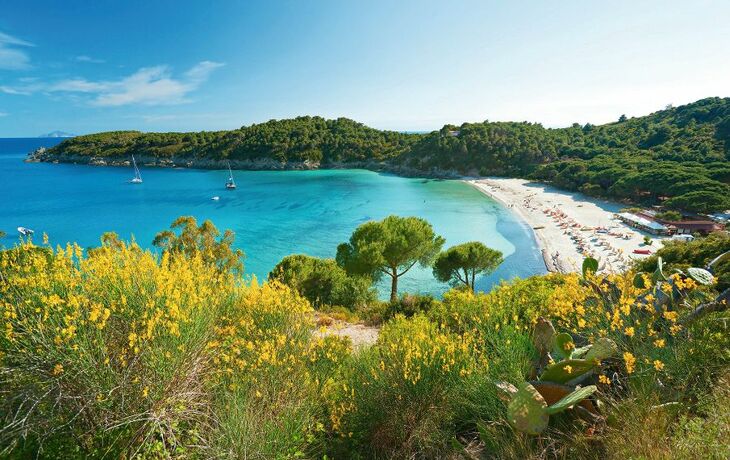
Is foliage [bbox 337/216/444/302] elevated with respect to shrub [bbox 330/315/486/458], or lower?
lower

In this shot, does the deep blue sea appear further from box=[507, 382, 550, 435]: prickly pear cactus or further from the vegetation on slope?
box=[507, 382, 550, 435]: prickly pear cactus

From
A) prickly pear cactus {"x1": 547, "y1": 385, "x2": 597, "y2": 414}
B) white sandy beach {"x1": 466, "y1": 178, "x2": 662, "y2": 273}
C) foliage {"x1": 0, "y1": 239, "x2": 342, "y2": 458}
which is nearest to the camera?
prickly pear cactus {"x1": 547, "y1": 385, "x2": 597, "y2": 414}

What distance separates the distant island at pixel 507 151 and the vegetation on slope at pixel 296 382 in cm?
5311

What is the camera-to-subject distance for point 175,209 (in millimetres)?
58562

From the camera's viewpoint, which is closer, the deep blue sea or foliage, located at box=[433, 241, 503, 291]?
foliage, located at box=[433, 241, 503, 291]

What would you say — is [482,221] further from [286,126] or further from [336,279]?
[286,126]

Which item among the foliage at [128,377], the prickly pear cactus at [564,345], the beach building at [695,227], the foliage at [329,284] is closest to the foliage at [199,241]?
the foliage at [329,284]

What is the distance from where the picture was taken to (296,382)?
4855 mm

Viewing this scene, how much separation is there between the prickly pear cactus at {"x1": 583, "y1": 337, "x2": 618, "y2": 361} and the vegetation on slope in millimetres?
50

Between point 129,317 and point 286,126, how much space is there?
468 feet

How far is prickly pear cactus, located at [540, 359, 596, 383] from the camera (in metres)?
4.03

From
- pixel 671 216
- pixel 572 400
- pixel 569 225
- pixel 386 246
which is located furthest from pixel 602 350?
pixel 671 216

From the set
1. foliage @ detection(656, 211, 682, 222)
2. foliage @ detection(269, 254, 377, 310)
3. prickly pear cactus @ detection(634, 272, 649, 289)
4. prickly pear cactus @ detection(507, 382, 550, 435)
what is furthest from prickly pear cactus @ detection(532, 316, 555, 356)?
foliage @ detection(656, 211, 682, 222)

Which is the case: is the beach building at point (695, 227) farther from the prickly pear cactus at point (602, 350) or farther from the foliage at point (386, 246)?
the prickly pear cactus at point (602, 350)
